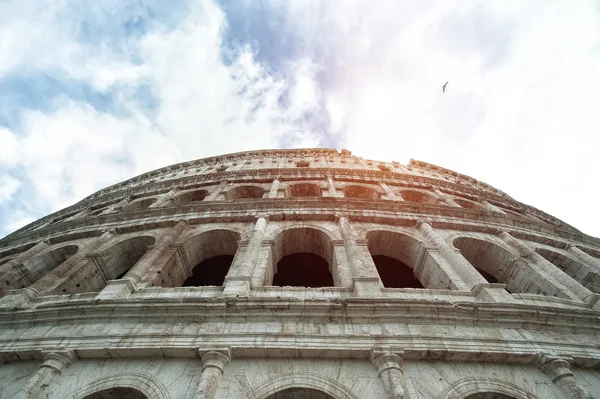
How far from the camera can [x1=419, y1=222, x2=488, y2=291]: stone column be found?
8422 millimetres

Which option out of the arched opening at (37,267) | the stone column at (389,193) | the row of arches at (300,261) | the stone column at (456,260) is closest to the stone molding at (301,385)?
the row of arches at (300,261)

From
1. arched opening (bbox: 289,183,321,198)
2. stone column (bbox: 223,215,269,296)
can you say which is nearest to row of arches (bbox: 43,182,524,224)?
arched opening (bbox: 289,183,321,198)

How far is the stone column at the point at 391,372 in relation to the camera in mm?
5336

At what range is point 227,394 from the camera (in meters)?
5.55

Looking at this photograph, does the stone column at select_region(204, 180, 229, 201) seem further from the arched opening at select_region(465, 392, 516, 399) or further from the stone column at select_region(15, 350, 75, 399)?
the arched opening at select_region(465, 392, 516, 399)

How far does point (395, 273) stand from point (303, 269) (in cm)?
330

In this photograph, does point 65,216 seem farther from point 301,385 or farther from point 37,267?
point 301,385

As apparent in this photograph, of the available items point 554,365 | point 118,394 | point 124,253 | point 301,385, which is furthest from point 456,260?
point 124,253

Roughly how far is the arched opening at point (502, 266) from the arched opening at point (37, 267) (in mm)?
13798

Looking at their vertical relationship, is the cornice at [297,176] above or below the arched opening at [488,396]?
above

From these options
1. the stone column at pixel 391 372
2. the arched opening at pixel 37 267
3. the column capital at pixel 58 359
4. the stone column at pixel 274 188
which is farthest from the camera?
the stone column at pixel 274 188

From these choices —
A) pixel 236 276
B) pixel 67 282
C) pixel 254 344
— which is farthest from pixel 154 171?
pixel 254 344

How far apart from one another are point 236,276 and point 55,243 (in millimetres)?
9416

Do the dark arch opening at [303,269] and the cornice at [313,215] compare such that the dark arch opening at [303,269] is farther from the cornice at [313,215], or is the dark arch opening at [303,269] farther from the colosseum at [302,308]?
the cornice at [313,215]
